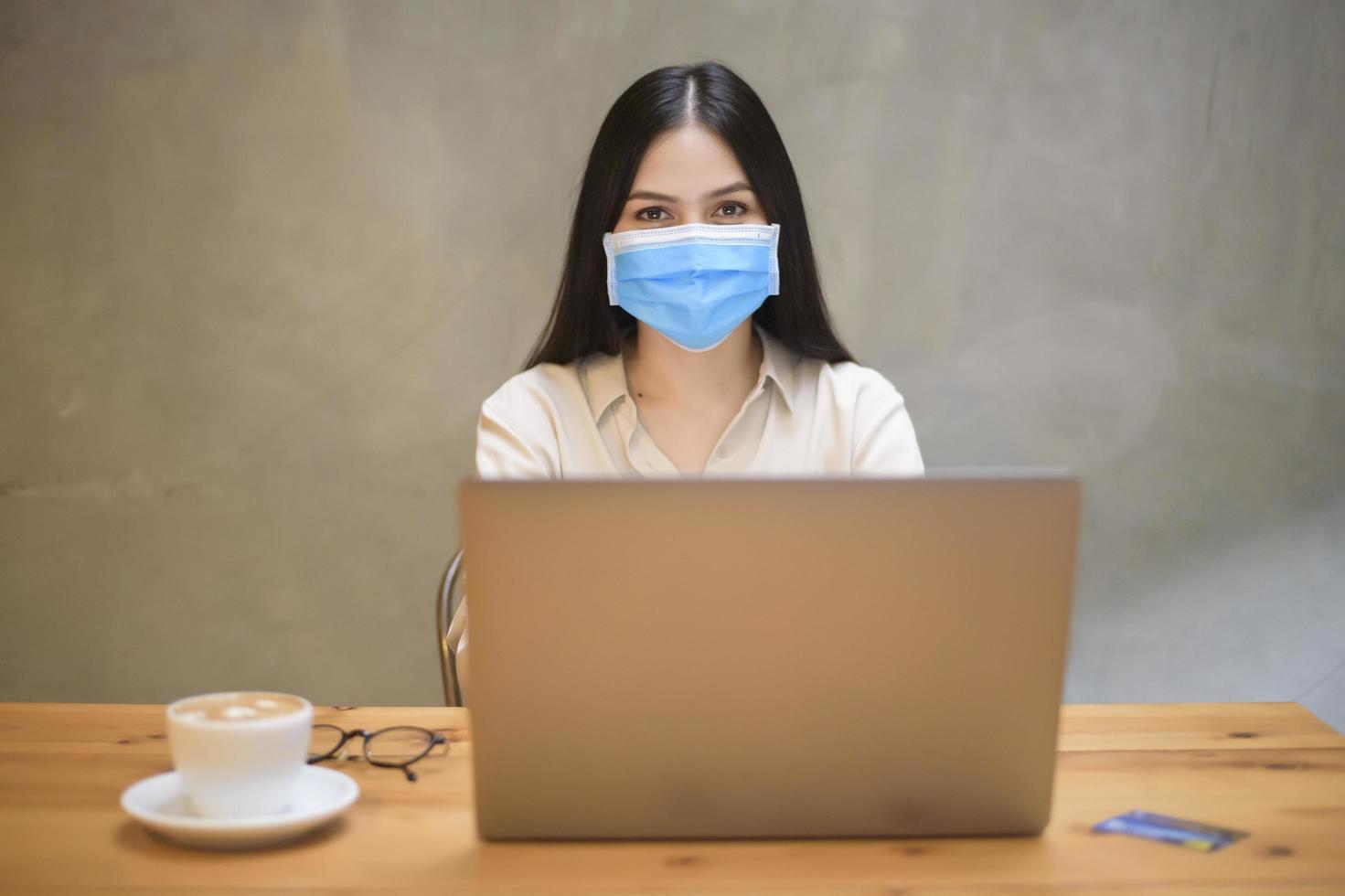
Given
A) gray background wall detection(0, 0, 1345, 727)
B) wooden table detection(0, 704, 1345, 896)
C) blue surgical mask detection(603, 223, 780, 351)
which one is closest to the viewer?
wooden table detection(0, 704, 1345, 896)

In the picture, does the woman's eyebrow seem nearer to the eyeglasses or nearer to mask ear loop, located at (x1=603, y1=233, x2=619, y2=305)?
mask ear loop, located at (x1=603, y1=233, x2=619, y2=305)

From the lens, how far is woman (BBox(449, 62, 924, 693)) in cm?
175

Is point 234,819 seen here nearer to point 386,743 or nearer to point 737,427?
point 386,743

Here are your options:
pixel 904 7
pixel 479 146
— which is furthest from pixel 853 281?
pixel 479 146

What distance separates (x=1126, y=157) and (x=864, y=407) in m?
1.24

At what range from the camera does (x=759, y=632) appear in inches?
33.2

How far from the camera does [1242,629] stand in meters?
2.81

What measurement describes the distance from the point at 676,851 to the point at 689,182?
1.08 metres

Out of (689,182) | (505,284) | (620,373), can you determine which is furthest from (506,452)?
(505,284)

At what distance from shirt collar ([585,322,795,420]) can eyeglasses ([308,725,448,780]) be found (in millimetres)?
724

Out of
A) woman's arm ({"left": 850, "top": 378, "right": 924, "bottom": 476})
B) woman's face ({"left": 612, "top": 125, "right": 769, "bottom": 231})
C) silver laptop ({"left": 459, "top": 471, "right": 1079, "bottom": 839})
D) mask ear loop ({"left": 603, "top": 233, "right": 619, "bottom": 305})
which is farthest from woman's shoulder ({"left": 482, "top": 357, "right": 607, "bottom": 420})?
silver laptop ({"left": 459, "top": 471, "right": 1079, "bottom": 839})

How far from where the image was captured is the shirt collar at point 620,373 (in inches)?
73.6

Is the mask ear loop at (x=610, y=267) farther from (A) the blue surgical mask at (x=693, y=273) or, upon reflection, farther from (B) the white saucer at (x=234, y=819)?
(B) the white saucer at (x=234, y=819)

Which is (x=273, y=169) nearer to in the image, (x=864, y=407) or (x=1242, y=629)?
(x=864, y=407)
